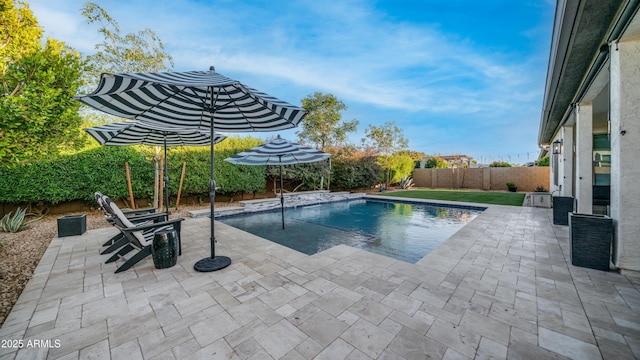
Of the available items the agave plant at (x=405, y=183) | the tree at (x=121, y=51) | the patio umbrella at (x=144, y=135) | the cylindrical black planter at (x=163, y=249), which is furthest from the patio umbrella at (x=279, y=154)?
the agave plant at (x=405, y=183)

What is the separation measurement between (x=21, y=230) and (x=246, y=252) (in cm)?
623

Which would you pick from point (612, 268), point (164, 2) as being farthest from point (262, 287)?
point (164, 2)

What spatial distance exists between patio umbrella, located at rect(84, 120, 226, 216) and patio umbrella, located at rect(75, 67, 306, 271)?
0.78 m

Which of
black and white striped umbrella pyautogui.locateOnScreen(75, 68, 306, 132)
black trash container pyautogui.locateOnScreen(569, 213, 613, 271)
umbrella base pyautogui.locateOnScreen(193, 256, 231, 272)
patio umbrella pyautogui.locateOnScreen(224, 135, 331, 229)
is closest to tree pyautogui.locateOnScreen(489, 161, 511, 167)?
patio umbrella pyautogui.locateOnScreen(224, 135, 331, 229)

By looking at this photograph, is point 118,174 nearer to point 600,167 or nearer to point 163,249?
point 163,249

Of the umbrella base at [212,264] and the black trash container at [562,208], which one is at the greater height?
the black trash container at [562,208]

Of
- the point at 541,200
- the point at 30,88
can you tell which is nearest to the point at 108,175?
the point at 30,88

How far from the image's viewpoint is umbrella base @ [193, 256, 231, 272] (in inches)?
140

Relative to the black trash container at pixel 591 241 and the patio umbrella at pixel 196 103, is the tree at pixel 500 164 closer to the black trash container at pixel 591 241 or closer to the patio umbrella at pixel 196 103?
the black trash container at pixel 591 241

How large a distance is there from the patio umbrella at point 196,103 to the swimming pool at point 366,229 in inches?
97.1

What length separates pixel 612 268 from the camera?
11.4 ft

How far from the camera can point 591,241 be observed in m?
3.53

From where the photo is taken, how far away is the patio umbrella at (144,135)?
4759 millimetres

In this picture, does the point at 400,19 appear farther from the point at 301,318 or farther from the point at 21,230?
the point at 21,230
